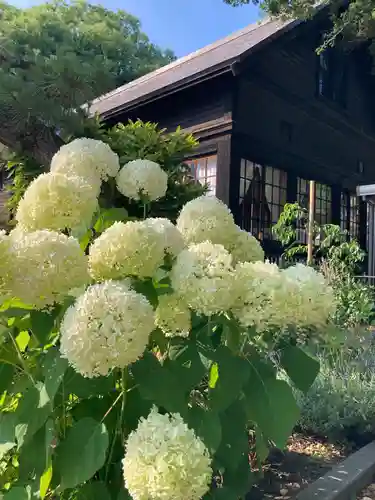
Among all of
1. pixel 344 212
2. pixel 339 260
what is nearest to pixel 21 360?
pixel 339 260

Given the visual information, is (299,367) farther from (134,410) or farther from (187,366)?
(134,410)

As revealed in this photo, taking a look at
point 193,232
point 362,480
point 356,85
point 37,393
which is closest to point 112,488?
point 37,393

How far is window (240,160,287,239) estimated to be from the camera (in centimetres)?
1023

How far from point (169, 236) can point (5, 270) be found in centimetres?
39

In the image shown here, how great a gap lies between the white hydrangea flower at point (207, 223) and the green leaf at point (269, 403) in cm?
34

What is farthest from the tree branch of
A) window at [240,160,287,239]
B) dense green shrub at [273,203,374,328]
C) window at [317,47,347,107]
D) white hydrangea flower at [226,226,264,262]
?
window at [317,47,347,107]

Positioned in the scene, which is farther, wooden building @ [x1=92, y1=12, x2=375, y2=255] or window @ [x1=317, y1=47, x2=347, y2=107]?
window @ [x1=317, y1=47, x2=347, y2=107]

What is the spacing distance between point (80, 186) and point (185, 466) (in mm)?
729

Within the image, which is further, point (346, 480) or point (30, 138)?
point (30, 138)

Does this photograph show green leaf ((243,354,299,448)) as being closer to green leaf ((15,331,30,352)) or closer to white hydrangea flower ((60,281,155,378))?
Answer: white hydrangea flower ((60,281,155,378))

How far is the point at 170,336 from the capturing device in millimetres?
1293

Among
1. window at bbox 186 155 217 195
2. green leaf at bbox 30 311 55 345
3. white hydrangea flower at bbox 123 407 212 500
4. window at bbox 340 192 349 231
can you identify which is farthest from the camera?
window at bbox 340 192 349 231

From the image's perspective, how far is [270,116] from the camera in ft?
35.0

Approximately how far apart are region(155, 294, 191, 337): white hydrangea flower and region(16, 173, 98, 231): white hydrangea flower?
0.31m
